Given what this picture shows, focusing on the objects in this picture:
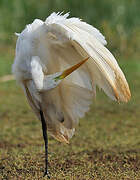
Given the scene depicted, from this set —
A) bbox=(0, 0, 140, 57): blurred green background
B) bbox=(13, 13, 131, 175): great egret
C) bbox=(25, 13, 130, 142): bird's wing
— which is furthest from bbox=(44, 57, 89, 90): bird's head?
bbox=(0, 0, 140, 57): blurred green background

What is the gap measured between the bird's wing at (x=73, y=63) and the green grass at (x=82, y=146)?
53cm

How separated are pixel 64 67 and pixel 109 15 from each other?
12.8m

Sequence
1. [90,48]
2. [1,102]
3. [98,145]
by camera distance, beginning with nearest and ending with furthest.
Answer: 1. [90,48]
2. [98,145]
3. [1,102]

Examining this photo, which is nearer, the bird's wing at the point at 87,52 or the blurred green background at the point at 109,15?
the bird's wing at the point at 87,52

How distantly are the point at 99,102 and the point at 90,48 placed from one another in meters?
5.74

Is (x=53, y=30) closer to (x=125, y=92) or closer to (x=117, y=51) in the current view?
(x=125, y=92)

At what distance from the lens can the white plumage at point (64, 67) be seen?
3.65 metres

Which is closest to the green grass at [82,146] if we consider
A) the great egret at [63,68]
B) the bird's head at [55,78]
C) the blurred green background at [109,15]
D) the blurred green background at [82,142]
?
the blurred green background at [82,142]

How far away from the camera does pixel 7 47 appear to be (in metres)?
18.5

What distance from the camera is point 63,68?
402 centimetres

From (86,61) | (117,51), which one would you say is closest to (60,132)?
(86,61)

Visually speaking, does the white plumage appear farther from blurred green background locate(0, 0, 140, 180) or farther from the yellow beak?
blurred green background locate(0, 0, 140, 180)

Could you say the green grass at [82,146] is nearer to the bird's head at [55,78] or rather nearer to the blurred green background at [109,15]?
the bird's head at [55,78]

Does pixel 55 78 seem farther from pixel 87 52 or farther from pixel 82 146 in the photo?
pixel 82 146
